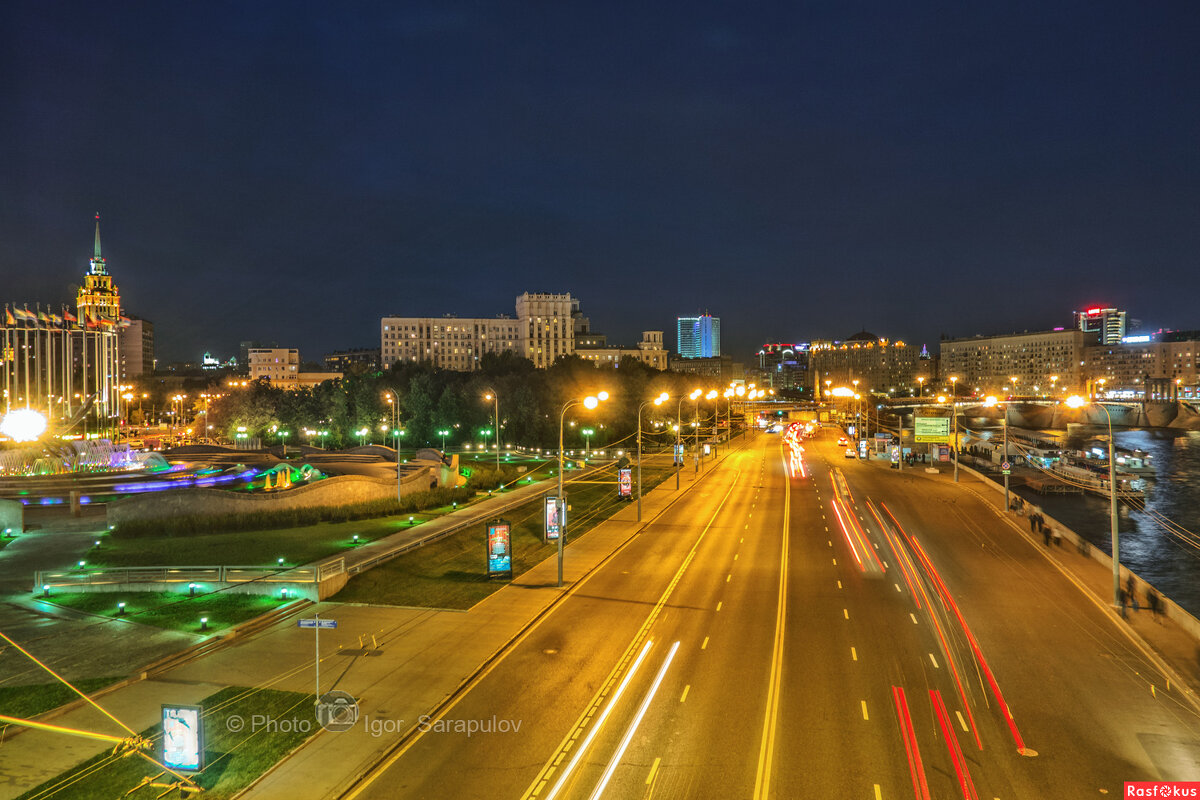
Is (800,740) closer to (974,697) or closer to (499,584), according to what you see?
(974,697)

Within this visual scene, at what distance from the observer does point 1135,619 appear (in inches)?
856

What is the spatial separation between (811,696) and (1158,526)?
147ft

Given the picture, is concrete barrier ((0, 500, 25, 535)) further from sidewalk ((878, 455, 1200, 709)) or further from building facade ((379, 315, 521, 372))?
building facade ((379, 315, 521, 372))

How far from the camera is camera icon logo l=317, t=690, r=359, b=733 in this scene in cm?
1429

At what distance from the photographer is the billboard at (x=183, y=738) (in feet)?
39.1

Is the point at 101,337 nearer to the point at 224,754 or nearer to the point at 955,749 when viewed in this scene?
the point at 224,754

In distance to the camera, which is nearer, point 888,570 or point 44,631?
point 44,631

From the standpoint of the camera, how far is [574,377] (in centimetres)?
10125

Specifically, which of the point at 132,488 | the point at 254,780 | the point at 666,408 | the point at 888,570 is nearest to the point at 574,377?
the point at 666,408

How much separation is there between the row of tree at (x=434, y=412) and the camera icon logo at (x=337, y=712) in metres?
70.1

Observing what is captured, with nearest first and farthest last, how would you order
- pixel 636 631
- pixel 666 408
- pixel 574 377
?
pixel 636 631, pixel 574 377, pixel 666 408

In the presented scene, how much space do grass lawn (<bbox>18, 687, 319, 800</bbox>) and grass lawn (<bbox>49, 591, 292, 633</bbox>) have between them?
6131 mm

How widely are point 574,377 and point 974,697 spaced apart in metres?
86.8

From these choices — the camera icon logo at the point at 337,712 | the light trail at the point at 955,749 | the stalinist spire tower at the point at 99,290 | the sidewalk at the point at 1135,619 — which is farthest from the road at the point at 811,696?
the stalinist spire tower at the point at 99,290
